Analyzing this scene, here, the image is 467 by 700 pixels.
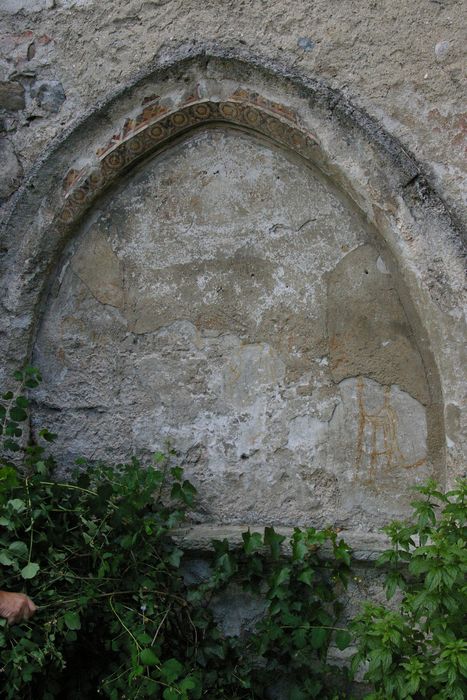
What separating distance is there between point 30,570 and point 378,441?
143 cm

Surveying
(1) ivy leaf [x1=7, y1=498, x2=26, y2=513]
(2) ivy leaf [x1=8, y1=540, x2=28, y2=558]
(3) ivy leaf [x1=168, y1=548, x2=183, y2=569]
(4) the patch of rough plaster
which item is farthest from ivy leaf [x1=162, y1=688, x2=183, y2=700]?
(4) the patch of rough plaster

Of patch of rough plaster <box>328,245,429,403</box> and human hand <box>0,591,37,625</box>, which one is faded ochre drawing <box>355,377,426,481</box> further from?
human hand <box>0,591,37,625</box>

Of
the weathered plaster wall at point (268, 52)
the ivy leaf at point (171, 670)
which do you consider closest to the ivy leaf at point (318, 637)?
the ivy leaf at point (171, 670)

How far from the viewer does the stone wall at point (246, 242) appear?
3.45 m

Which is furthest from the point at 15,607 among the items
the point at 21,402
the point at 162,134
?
the point at 162,134

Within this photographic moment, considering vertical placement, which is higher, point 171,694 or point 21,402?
point 21,402

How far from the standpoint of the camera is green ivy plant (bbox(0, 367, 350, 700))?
3.38 m

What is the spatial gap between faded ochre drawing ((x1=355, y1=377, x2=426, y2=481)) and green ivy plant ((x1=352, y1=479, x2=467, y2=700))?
1.83 ft

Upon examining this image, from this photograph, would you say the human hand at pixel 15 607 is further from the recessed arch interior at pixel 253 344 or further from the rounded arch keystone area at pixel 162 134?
the rounded arch keystone area at pixel 162 134

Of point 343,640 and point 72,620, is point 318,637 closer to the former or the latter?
point 343,640

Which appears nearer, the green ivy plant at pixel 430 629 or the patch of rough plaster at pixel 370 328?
the green ivy plant at pixel 430 629

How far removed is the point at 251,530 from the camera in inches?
147

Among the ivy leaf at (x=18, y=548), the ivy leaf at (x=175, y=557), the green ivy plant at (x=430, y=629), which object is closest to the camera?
the green ivy plant at (x=430, y=629)

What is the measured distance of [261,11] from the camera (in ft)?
12.0
